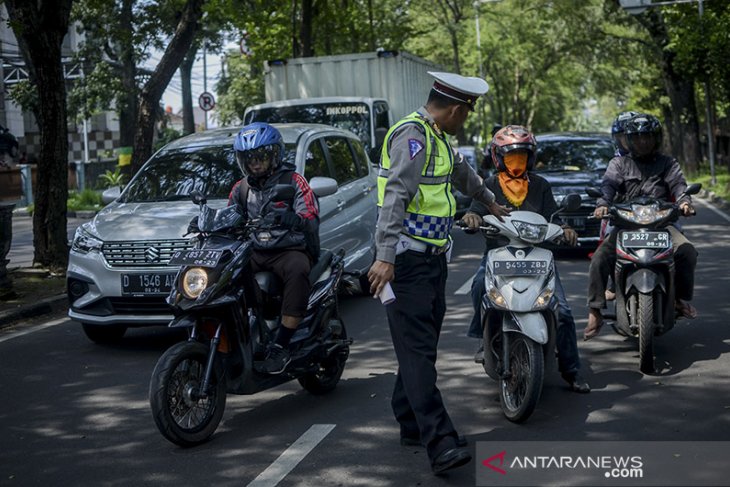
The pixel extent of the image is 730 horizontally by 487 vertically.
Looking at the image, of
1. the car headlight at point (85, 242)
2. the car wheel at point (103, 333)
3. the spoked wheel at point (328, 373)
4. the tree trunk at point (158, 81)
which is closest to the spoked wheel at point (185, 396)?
the spoked wheel at point (328, 373)

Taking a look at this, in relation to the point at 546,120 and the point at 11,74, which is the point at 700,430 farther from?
the point at 546,120

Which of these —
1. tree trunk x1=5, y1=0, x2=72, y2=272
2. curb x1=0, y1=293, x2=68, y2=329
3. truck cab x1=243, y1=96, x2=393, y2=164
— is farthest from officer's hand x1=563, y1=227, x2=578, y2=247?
truck cab x1=243, y1=96, x2=393, y2=164

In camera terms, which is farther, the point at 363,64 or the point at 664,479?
the point at 363,64

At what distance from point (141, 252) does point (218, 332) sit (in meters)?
2.79

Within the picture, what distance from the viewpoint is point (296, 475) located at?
532 centimetres

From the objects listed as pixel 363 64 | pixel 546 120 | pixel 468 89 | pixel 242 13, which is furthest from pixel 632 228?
pixel 546 120

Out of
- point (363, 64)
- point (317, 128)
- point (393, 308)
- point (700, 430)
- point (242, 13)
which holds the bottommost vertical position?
point (700, 430)

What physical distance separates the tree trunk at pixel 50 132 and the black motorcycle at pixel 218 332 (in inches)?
274

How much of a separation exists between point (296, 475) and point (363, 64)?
14723mm

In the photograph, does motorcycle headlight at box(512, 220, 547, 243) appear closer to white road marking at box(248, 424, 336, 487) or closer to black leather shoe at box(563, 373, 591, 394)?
black leather shoe at box(563, 373, 591, 394)

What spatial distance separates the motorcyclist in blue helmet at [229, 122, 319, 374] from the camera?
655 cm

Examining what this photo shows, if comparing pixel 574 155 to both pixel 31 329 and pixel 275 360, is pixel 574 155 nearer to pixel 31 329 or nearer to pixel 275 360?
pixel 31 329

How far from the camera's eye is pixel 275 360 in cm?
639

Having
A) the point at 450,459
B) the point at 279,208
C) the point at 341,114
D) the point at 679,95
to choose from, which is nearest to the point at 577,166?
the point at 341,114
